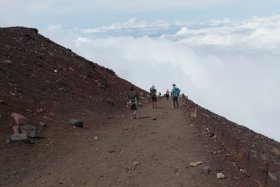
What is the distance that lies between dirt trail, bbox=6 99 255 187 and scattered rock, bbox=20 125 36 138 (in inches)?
69.3

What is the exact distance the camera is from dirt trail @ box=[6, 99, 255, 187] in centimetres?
1534

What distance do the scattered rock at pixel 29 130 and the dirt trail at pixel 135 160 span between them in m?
1.76

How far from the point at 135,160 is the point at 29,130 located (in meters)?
6.47

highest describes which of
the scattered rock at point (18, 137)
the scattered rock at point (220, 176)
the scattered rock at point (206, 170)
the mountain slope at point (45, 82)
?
the mountain slope at point (45, 82)

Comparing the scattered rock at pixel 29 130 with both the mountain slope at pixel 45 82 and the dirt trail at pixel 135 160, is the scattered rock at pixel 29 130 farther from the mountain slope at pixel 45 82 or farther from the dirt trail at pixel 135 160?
the dirt trail at pixel 135 160

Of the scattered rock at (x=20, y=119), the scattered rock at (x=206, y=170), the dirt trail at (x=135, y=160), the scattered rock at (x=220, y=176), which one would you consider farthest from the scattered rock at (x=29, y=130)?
the scattered rock at (x=220, y=176)

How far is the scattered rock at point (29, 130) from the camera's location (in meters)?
21.7

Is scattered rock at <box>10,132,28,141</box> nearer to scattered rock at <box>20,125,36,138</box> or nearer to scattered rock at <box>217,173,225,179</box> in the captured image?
scattered rock at <box>20,125,36,138</box>

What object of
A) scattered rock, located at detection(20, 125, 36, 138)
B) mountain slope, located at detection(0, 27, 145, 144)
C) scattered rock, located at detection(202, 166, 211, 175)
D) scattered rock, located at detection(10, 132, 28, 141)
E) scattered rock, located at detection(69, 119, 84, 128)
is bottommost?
scattered rock, located at detection(202, 166, 211, 175)

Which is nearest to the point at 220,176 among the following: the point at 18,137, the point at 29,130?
the point at 18,137

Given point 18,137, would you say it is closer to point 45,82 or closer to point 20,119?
point 20,119

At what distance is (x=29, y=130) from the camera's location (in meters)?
21.9

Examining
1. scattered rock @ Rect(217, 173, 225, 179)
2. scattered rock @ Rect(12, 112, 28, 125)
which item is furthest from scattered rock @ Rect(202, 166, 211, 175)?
scattered rock @ Rect(12, 112, 28, 125)

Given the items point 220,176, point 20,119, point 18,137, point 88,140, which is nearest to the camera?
point 220,176
